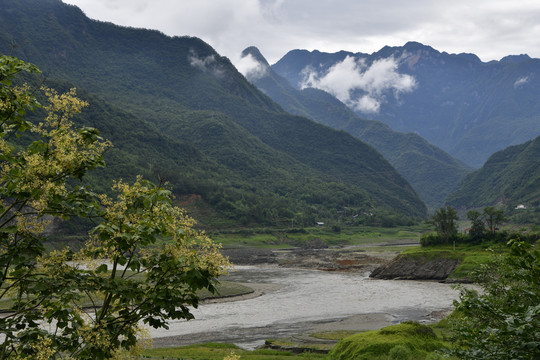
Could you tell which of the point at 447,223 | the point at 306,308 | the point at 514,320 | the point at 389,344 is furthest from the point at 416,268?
the point at 514,320

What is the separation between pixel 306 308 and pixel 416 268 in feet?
127

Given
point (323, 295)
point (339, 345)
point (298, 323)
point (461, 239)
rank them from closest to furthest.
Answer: point (339, 345) → point (298, 323) → point (323, 295) → point (461, 239)

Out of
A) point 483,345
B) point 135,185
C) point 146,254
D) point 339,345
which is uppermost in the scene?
point 135,185

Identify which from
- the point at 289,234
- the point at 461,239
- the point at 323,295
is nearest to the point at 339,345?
the point at 323,295

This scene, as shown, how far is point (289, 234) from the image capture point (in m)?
161

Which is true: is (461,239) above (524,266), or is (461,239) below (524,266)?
below

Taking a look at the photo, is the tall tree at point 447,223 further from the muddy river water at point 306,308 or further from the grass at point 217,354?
the grass at point 217,354

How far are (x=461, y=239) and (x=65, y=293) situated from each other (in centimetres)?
10508

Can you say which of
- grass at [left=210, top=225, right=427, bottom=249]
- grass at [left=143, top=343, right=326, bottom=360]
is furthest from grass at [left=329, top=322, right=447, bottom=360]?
grass at [left=210, top=225, right=427, bottom=249]

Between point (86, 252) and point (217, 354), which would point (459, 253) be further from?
point (86, 252)

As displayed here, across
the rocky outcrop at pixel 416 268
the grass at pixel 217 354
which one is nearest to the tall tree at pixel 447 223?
the rocky outcrop at pixel 416 268

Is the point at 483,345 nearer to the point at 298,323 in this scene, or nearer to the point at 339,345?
the point at 339,345

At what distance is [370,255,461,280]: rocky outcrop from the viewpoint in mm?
87312

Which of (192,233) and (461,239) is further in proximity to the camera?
(461,239)
